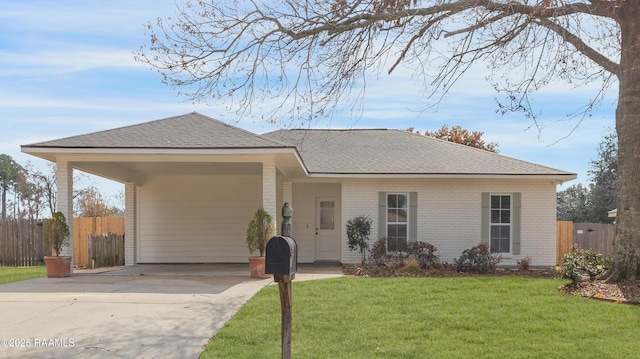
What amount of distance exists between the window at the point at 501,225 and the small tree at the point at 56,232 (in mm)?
11740

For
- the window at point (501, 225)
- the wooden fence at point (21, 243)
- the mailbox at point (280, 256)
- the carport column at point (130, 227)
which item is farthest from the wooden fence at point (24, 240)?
the mailbox at point (280, 256)

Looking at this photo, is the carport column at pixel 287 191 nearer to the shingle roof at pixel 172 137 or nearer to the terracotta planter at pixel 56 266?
the shingle roof at pixel 172 137

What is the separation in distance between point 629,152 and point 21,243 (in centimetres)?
1918

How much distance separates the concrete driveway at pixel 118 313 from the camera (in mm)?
6883

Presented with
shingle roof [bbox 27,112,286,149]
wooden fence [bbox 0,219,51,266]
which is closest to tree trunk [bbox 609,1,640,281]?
shingle roof [bbox 27,112,286,149]

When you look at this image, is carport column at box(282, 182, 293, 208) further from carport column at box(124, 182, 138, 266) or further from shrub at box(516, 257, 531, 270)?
shrub at box(516, 257, 531, 270)

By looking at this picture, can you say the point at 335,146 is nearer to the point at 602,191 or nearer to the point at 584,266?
the point at 584,266

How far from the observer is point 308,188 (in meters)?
18.6

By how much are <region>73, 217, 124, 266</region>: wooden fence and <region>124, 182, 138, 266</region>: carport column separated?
8.68ft

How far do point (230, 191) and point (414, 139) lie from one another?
693 centimetres

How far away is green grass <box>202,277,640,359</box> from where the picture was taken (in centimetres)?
670

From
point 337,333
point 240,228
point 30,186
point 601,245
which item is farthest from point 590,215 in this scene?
point 30,186

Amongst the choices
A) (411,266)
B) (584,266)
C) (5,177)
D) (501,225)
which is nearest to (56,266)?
(411,266)

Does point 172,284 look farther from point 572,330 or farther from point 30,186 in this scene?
point 30,186
